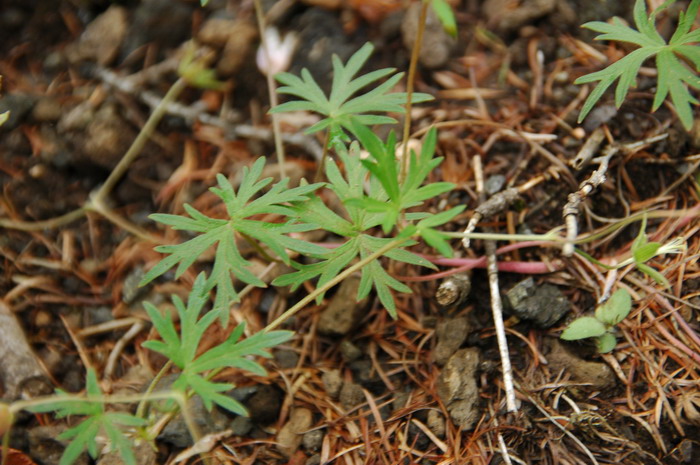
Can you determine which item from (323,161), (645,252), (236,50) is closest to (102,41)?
(236,50)

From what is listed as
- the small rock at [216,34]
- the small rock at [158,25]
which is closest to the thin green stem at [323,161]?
the small rock at [216,34]

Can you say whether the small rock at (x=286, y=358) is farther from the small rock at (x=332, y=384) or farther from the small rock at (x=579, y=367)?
the small rock at (x=579, y=367)

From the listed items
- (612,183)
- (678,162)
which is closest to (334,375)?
(612,183)

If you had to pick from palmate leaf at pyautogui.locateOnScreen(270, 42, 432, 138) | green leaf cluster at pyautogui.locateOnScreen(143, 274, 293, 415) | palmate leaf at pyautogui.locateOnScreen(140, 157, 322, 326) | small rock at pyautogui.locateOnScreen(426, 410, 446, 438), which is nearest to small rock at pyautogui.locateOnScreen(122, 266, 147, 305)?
palmate leaf at pyautogui.locateOnScreen(140, 157, 322, 326)

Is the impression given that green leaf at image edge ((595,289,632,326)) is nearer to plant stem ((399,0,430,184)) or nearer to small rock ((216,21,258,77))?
plant stem ((399,0,430,184))

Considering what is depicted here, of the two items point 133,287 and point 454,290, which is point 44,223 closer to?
point 133,287

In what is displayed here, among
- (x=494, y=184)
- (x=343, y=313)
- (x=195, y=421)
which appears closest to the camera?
(x=195, y=421)
